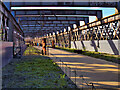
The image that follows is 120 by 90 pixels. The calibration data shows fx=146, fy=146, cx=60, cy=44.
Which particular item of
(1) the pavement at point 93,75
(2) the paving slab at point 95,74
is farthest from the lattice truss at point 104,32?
(1) the pavement at point 93,75

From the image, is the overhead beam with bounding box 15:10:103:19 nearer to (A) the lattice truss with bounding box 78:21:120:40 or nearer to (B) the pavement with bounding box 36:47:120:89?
(A) the lattice truss with bounding box 78:21:120:40

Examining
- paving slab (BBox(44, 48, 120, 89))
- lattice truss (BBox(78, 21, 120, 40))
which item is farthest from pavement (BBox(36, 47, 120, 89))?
lattice truss (BBox(78, 21, 120, 40))

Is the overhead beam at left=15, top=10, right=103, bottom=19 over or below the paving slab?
over

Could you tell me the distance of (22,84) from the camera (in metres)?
6.78

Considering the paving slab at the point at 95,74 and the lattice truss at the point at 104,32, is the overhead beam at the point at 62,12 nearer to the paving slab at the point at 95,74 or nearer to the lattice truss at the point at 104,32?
the lattice truss at the point at 104,32

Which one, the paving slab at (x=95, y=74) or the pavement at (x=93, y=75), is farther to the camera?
the paving slab at (x=95, y=74)

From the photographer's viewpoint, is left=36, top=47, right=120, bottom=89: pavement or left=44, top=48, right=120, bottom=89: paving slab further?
left=44, top=48, right=120, bottom=89: paving slab

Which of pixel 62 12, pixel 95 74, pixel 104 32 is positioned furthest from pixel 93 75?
pixel 62 12

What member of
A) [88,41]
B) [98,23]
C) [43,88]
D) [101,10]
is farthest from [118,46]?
[43,88]

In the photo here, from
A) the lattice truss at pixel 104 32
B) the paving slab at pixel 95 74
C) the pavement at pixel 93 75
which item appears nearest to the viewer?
the pavement at pixel 93 75

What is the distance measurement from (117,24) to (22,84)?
13675 mm

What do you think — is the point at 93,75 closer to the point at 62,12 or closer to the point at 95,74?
the point at 95,74

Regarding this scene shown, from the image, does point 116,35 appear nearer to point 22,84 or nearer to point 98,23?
point 98,23

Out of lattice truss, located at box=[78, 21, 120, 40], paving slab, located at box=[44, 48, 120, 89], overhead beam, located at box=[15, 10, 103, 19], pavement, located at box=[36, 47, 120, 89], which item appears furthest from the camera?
overhead beam, located at box=[15, 10, 103, 19]
